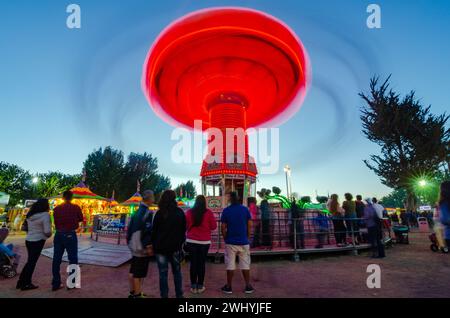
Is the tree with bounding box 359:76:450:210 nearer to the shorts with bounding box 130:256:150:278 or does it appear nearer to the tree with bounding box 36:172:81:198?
the shorts with bounding box 130:256:150:278

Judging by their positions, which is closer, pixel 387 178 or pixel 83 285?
pixel 83 285

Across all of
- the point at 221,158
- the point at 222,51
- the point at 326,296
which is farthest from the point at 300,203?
the point at 222,51

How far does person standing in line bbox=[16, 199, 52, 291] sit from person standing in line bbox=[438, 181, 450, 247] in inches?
289

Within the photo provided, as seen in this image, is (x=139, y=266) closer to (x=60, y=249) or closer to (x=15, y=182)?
(x=60, y=249)

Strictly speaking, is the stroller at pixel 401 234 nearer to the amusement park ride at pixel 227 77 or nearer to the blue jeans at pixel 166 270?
the amusement park ride at pixel 227 77

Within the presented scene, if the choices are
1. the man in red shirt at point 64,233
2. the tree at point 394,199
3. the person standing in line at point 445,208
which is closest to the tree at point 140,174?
the man in red shirt at point 64,233

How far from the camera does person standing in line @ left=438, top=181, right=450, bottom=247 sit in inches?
161

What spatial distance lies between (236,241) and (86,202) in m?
25.3

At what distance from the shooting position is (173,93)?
68.4 feet

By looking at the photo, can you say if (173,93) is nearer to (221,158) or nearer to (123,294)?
(221,158)

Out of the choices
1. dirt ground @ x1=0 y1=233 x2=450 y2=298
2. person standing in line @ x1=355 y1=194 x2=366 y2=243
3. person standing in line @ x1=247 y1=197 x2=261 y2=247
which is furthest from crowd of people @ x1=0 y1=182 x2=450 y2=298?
person standing in line @ x1=355 y1=194 x2=366 y2=243

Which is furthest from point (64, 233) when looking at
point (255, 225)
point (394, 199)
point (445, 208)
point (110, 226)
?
point (394, 199)

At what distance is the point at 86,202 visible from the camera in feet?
83.5
